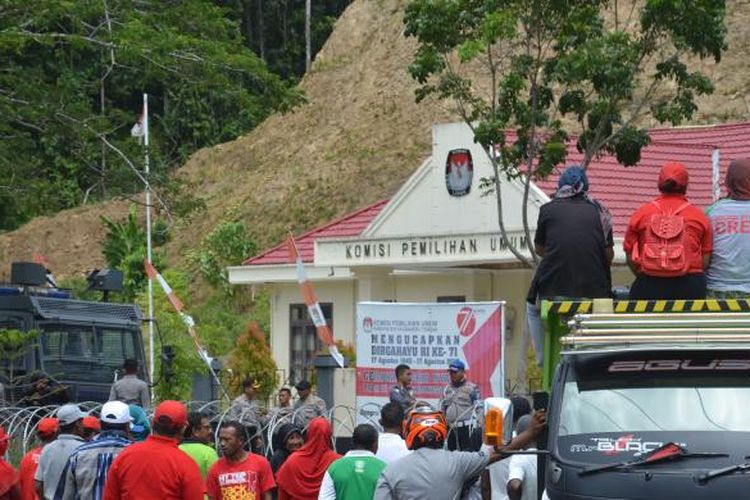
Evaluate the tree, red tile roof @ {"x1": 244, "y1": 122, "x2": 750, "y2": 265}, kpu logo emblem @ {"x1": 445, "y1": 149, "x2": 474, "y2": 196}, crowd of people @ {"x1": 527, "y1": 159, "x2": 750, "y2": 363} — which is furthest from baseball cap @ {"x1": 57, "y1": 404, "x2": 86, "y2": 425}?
kpu logo emblem @ {"x1": 445, "y1": 149, "x2": 474, "y2": 196}

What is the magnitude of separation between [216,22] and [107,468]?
13082mm

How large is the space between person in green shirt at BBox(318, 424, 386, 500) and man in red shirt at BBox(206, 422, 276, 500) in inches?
26.4

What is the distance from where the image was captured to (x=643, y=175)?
31391mm

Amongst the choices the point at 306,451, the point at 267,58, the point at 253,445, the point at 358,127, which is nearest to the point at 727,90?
the point at 358,127

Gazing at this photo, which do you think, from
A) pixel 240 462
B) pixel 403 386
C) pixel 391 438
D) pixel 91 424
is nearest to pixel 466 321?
pixel 403 386

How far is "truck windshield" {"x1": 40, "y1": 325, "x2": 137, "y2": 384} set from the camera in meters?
25.0

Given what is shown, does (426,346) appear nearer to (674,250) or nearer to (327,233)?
(674,250)

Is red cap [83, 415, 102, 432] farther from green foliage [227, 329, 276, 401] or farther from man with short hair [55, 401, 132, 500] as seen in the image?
green foliage [227, 329, 276, 401]

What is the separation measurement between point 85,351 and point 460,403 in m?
7.92

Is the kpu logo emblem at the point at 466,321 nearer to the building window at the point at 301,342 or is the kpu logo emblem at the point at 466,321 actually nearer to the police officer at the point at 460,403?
the police officer at the point at 460,403

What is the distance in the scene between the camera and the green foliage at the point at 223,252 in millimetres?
52688

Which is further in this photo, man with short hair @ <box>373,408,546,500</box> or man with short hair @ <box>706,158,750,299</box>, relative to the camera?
man with short hair @ <box>706,158,750,299</box>

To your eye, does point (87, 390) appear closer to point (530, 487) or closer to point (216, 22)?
point (216, 22)

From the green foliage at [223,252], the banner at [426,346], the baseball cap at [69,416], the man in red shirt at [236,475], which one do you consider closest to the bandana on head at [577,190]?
the man in red shirt at [236,475]
